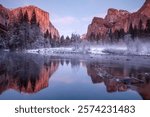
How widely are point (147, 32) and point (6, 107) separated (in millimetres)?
4037

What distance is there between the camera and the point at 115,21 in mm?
6195

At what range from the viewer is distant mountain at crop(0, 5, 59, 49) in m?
5.39

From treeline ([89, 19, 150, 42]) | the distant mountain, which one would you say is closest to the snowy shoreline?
the distant mountain

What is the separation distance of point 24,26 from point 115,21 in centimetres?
247

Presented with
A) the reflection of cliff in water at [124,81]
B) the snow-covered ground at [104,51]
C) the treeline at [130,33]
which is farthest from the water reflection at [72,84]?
the snow-covered ground at [104,51]

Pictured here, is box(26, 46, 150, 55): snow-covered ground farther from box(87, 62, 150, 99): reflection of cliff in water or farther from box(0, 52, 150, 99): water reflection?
box(0, 52, 150, 99): water reflection

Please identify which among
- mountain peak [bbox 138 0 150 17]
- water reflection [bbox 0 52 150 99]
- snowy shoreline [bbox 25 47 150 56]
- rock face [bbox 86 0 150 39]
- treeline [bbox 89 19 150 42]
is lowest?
water reflection [bbox 0 52 150 99]

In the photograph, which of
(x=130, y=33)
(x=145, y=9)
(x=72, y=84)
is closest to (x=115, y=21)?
(x=130, y=33)

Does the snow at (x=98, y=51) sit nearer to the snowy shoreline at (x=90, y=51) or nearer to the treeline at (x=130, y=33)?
the snowy shoreline at (x=90, y=51)

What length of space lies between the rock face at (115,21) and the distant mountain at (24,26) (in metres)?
0.87

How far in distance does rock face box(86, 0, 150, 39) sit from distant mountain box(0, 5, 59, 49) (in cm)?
87

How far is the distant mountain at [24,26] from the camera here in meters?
5.39

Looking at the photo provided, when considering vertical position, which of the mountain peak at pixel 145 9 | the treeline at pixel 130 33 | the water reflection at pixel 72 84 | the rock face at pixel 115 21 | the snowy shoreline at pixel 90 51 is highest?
the mountain peak at pixel 145 9

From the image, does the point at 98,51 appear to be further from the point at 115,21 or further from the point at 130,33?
the point at 115,21
